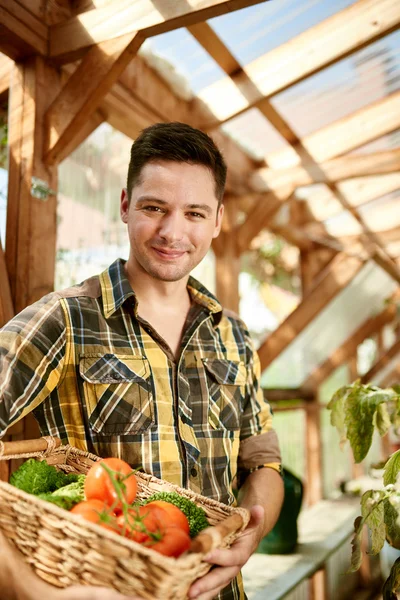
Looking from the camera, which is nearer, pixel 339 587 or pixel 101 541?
pixel 101 541

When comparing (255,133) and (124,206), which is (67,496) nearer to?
(124,206)

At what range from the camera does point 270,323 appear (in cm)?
428

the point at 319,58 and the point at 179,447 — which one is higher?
the point at 319,58

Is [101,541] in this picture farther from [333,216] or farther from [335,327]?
[335,327]

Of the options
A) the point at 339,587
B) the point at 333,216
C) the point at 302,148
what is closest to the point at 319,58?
the point at 302,148

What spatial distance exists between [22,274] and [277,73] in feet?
4.77

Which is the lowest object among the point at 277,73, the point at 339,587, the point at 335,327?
the point at 339,587

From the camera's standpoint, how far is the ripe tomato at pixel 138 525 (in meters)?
0.79

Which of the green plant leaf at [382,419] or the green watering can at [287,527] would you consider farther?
the green watering can at [287,527]

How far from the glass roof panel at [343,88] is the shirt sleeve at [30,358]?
1940 mm

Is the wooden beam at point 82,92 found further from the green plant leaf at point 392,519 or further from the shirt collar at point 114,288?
the green plant leaf at point 392,519

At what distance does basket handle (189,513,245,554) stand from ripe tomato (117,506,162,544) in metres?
0.06

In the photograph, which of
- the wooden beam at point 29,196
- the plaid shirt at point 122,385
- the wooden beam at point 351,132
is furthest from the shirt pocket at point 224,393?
the wooden beam at point 351,132

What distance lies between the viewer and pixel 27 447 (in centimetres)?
103
